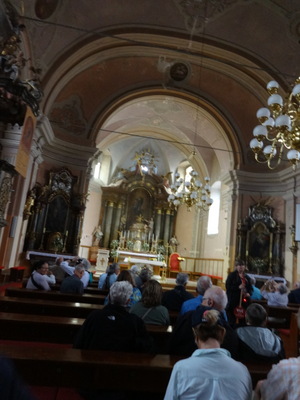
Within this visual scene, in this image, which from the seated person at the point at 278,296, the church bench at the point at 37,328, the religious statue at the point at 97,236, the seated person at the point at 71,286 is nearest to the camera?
the church bench at the point at 37,328

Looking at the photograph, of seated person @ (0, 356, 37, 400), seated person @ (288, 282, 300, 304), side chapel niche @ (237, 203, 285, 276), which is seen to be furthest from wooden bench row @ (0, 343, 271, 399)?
side chapel niche @ (237, 203, 285, 276)

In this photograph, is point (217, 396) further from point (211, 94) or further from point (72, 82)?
point (211, 94)

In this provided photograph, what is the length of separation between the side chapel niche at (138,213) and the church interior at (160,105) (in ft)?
10.7

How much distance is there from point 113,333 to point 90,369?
40 cm

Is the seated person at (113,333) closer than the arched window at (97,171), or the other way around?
the seated person at (113,333)

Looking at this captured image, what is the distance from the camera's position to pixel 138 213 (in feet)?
61.2

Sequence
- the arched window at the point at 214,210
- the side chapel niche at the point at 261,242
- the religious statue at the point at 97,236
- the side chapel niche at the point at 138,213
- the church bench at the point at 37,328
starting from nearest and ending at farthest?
1. the church bench at the point at 37,328
2. the side chapel niche at the point at 261,242
3. the arched window at the point at 214,210
4. the religious statue at the point at 97,236
5. the side chapel niche at the point at 138,213

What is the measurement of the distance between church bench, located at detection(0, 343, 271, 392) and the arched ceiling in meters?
7.74

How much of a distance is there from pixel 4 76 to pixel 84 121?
708 centimetres

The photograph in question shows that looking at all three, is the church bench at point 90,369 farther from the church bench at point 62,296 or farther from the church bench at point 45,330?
the church bench at point 62,296

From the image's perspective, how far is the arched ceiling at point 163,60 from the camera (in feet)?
29.1

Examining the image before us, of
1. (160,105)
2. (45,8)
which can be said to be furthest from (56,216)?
(160,105)

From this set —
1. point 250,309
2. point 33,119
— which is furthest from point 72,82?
point 250,309

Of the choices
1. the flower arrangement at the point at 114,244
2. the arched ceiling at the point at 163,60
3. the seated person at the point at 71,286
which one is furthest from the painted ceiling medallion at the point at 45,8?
the flower arrangement at the point at 114,244
